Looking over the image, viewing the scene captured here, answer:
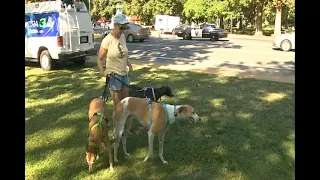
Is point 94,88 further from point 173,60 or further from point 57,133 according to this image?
point 173,60

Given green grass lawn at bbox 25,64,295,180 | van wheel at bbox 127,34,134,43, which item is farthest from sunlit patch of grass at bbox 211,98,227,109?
van wheel at bbox 127,34,134,43

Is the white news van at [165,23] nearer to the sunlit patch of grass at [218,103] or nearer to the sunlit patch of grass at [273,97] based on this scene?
the sunlit patch of grass at [273,97]

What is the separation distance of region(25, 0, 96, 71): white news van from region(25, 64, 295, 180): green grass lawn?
2.97m

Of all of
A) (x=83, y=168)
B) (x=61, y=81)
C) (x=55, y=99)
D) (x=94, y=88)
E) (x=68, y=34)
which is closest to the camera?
(x=83, y=168)

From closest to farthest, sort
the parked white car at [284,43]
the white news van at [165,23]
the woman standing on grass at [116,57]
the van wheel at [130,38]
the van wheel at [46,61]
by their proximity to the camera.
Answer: the woman standing on grass at [116,57]
the van wheel at [46,61]
the parked white car at [284,43]
the van wheel at [130,38]
the white news van at [165,23]

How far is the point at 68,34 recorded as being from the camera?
1205 cm

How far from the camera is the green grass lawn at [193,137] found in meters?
4.34

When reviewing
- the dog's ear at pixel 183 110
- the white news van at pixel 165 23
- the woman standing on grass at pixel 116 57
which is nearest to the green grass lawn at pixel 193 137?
the dog's ear at pixel 183 110

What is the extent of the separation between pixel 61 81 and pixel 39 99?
2234mm

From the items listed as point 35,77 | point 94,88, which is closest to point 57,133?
point 94,88

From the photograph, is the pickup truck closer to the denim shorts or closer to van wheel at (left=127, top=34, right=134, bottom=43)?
van wheel at (left=127, top=34, right=134, bottom=43)

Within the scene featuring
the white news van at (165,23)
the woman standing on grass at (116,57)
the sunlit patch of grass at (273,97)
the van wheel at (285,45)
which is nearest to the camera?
the woman standing on grass at (116,57)

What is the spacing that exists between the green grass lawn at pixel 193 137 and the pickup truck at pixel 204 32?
64.9 feet

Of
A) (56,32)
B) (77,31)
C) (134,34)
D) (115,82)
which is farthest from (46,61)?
(134,34)
